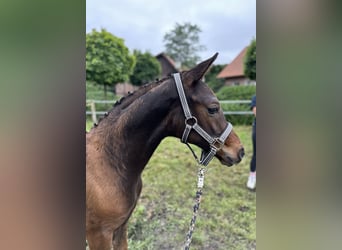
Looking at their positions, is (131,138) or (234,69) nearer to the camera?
(131,138)

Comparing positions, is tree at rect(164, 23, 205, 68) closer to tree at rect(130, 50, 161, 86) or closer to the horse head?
tree at rect(130, 50, 161, 86)

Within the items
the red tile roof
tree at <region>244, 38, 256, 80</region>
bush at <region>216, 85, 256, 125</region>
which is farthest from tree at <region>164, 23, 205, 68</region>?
tree at <region>244, 38, 256, 80</region>

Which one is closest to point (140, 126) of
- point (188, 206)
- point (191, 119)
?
point (191, 119)

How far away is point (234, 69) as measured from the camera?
9.87 ft

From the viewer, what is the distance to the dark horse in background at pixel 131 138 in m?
0.76

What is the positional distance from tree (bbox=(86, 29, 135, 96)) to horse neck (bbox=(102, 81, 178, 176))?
5.83 feet

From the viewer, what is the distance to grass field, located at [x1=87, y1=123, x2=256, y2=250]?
142 centimetres

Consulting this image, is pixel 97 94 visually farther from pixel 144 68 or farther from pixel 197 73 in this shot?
pixel 197 73

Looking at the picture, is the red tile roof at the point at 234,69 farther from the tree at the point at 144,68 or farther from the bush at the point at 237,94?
the tree at the point at 144,68

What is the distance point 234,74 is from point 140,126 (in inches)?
98.5

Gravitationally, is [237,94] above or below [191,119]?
above
